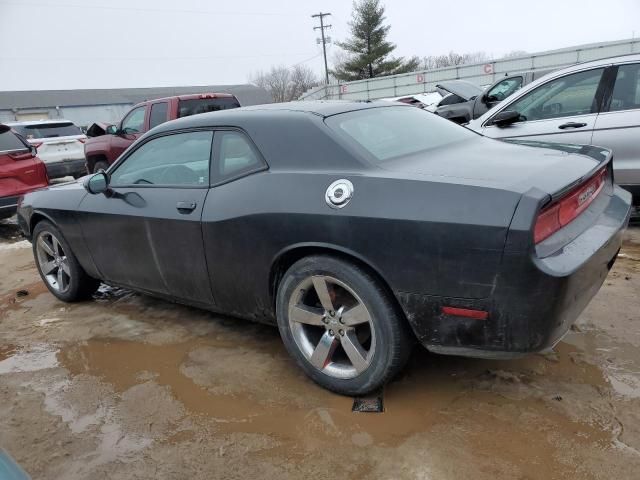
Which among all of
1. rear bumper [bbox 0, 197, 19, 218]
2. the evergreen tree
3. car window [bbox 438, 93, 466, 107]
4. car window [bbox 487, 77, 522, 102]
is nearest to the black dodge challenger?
rear bumper [bbox 0, 197, 19, 218]

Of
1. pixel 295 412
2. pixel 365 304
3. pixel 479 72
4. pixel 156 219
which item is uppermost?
pixel 479 72

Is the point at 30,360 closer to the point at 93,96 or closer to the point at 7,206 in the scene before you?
the point at 7,206

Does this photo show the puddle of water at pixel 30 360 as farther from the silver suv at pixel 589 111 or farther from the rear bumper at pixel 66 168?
the rear bumper at pixel 66 168

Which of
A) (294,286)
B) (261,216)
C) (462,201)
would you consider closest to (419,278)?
(462,201)

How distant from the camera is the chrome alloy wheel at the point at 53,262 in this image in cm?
444

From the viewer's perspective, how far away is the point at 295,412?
266 cm

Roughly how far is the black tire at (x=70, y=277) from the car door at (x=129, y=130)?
17.3 ft

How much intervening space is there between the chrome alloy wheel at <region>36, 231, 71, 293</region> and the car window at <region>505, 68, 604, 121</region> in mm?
4567

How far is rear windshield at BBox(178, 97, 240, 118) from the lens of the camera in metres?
8.88

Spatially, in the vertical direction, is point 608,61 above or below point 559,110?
above

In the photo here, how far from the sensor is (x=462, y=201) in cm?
220

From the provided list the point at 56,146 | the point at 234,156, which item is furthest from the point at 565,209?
the point at 56,146

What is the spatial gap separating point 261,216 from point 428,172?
0.91 metres

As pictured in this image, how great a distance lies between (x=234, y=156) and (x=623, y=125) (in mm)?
3712
